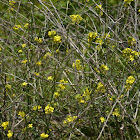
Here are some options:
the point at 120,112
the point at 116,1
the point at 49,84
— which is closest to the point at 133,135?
the point at 120,112

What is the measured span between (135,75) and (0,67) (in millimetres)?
1153

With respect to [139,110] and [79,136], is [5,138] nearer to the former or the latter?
[79,136]

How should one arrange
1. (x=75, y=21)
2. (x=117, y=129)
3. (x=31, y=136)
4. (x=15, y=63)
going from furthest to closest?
(x=15, y=63) → (x=117, y=129) → (x=31, y=136) → (x=75, y=21)

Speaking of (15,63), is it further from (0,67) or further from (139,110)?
(139,110)

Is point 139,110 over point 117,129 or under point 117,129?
over

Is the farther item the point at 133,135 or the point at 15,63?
the point at 15,63

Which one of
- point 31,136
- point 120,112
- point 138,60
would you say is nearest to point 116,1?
point 138,60

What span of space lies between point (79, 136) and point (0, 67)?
97 centimetres

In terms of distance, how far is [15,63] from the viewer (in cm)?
246

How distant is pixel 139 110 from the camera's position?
220 centimetres

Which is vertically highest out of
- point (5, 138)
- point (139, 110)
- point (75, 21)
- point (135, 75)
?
point (75, 21)

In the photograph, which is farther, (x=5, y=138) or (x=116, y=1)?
(x=116, y=1)

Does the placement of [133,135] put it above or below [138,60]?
below

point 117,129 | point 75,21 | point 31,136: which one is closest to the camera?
point 75,21
